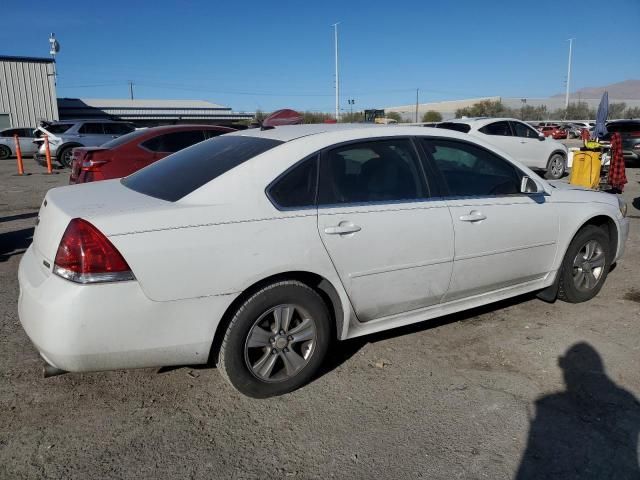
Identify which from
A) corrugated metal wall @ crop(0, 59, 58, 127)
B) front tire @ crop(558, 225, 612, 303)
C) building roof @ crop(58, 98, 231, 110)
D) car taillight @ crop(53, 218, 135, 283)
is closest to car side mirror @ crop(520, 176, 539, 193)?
front tire @ crop(558, 225, 612, 303)

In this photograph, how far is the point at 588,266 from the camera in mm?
4750

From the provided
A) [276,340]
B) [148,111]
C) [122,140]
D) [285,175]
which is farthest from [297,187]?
[148,111]

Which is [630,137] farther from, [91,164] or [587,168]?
[91,164]

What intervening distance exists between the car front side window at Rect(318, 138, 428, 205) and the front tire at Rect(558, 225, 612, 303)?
1766mm

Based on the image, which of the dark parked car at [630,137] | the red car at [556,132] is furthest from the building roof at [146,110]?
the dark parked car at [630,137]

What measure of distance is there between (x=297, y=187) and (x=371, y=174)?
0.59 metres

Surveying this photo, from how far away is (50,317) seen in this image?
8.65 feet

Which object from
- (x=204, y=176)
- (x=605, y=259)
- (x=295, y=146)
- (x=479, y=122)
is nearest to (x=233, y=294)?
(x=204, y=176)

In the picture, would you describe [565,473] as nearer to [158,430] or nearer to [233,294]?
[233,294]

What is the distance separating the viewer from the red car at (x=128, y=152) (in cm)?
759

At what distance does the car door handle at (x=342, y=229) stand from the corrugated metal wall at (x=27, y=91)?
35974 millimetres

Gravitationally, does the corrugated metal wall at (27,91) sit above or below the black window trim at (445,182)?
above

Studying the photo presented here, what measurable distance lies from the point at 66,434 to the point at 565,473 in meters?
2.52

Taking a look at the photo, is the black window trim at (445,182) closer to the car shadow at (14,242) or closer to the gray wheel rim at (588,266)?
the gray wheel rim at (588,266)
